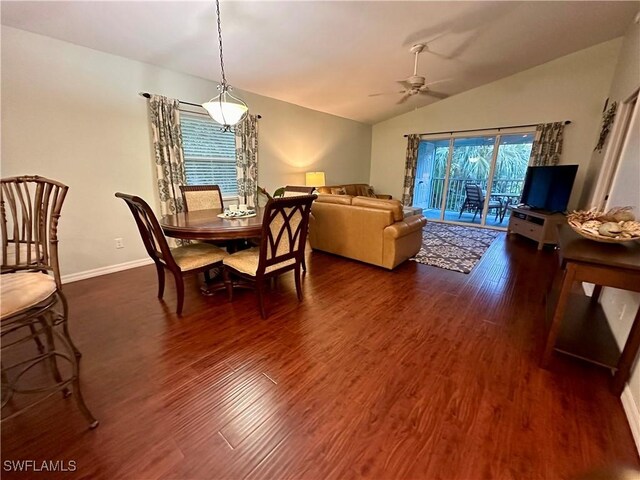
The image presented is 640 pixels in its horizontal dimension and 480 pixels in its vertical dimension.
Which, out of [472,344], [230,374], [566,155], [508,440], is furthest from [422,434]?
[566,155]

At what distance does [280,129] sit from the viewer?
4.88 metres

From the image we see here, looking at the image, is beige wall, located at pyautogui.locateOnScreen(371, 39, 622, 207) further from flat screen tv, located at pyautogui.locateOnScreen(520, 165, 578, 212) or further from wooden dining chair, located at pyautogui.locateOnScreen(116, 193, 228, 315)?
wooden dining chair, located at pyautogui.locateOnScreen(116, 193, 228, 315)

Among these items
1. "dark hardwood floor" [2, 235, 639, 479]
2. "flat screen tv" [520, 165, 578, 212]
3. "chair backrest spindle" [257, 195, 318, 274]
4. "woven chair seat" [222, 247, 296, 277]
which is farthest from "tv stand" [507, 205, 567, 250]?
"woven chair seat" [222, 247, 296, 277]

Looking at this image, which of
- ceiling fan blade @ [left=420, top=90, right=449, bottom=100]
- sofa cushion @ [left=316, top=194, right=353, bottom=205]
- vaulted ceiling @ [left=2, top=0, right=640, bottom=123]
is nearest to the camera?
vaulted ceiling @ [left=2, top=0, right=640, bottom=123]

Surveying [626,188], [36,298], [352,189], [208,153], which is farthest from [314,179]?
[36,298]

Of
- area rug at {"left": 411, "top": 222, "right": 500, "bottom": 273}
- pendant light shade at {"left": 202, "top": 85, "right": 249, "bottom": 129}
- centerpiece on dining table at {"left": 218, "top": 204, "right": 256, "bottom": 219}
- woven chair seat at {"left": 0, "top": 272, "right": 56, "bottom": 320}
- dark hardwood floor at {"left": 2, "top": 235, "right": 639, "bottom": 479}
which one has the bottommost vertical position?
dark hardwood floor at {"left": 2, "top": 235, "right": 639, "bottom": 479}

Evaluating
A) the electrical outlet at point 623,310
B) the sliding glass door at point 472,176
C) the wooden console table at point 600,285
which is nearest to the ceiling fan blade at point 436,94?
the sliding glass door at point 472,176

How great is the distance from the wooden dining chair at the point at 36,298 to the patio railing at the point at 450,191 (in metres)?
6.83

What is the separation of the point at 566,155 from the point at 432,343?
5404 millimetres

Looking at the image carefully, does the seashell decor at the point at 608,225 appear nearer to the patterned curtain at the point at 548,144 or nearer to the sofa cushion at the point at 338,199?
the sofa cushion at the point at 338,199

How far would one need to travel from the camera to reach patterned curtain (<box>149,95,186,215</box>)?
10.8ft

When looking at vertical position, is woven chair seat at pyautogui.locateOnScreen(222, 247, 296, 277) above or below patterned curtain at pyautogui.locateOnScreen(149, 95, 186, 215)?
below

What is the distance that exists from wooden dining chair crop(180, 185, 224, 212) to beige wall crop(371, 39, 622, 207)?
5422 mm

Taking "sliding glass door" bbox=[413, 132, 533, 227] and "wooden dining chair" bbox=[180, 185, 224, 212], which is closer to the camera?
"wooden dining chair" bbox=[180, 185, 224, 212]
